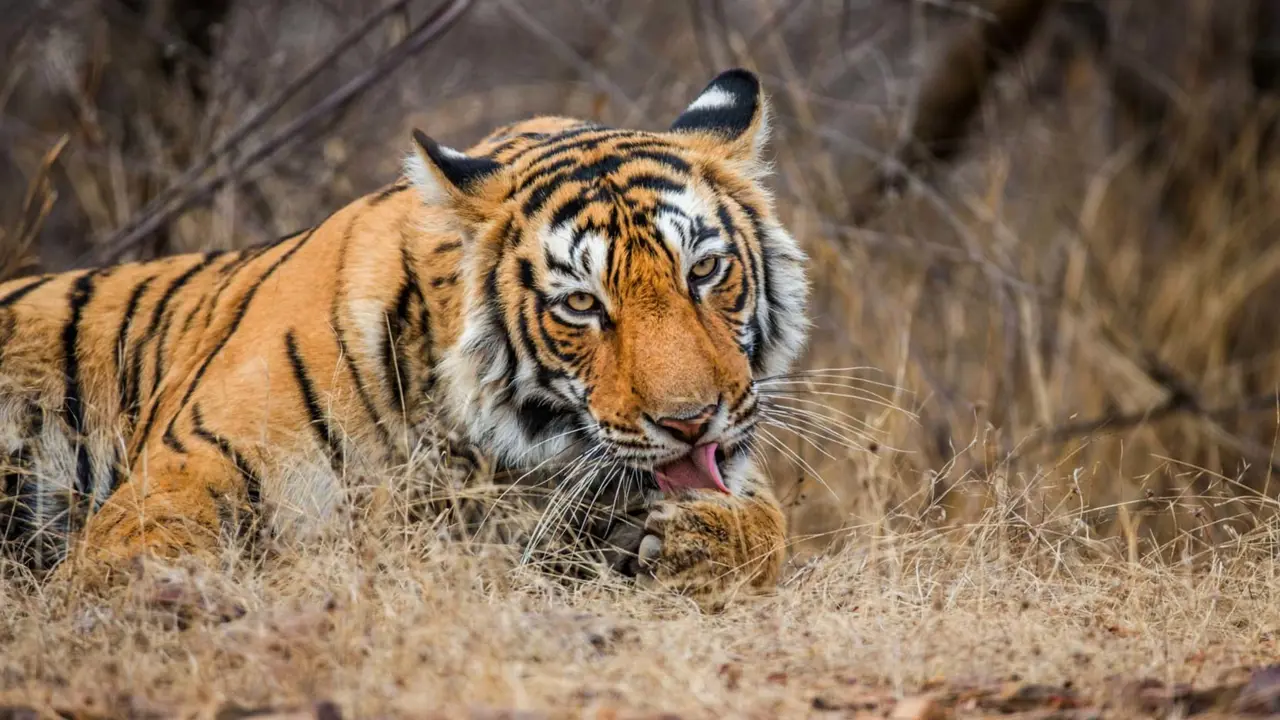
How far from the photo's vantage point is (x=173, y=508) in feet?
9.52

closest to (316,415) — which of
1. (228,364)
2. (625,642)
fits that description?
(228,364)

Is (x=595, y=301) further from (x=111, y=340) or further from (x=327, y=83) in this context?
(x=327, y=83)

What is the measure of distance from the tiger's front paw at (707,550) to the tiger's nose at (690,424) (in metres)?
0.23

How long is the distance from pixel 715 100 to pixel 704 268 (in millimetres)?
659

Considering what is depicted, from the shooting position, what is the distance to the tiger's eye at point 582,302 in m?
3.00

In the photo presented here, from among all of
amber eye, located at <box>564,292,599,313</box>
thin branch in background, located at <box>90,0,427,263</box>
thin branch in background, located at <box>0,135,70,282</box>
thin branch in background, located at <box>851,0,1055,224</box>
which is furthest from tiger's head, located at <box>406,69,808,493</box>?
thin branch in background, located at <box>851,0,1055,224</box>

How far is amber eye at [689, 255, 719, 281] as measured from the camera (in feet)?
9.93

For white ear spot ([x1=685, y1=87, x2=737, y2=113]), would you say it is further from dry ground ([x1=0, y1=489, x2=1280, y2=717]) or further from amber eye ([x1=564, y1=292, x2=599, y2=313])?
dry ground ([x1=0, y1=489, x2=1280, y2=717])

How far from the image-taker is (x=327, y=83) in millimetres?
6504

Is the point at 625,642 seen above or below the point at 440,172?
below

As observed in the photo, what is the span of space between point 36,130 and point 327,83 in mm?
1276

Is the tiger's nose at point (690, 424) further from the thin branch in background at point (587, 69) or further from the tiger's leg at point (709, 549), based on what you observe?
the thin branch in background at point (587, 69)

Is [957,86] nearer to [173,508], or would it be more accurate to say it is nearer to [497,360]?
[497,360]

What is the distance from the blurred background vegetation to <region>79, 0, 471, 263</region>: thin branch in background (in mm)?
16
